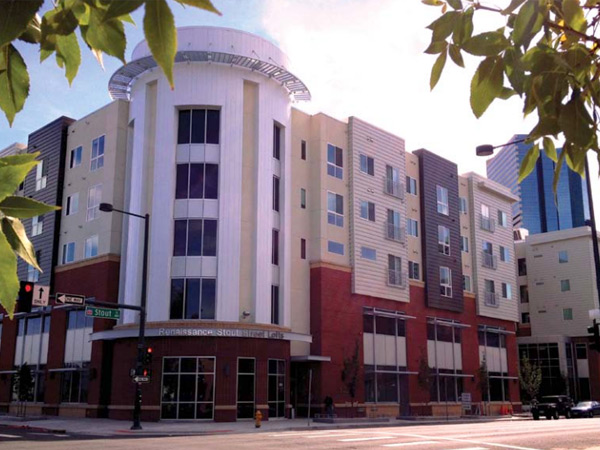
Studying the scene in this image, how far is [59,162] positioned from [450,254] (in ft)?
101

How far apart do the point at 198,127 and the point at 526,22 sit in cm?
4046

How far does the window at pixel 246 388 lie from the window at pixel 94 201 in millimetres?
14603

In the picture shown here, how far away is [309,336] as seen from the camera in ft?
139

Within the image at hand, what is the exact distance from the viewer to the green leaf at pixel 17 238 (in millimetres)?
2002

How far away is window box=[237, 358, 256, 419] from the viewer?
38.8 meters

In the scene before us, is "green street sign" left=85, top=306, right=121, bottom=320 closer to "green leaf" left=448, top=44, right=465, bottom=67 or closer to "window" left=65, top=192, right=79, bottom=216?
"window" left=65, top=192, right=79, bottom=216

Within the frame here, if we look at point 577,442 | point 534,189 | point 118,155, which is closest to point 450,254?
point 118,155

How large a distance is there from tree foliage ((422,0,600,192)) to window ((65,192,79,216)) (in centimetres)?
4741

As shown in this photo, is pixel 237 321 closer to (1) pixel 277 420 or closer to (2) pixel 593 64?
(1) pixel 277 420

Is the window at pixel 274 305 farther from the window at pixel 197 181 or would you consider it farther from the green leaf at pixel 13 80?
the green leaf at pixel 13 80

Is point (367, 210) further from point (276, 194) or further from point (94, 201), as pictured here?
point (94, 201)

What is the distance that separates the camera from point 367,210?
161 feet

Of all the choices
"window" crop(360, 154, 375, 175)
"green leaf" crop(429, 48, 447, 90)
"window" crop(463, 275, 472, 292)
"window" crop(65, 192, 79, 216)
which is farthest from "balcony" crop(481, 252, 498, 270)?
"green leaf" crop(429, 48, 447, 90)

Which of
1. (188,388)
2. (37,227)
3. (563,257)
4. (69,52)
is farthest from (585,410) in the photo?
(69,52)
